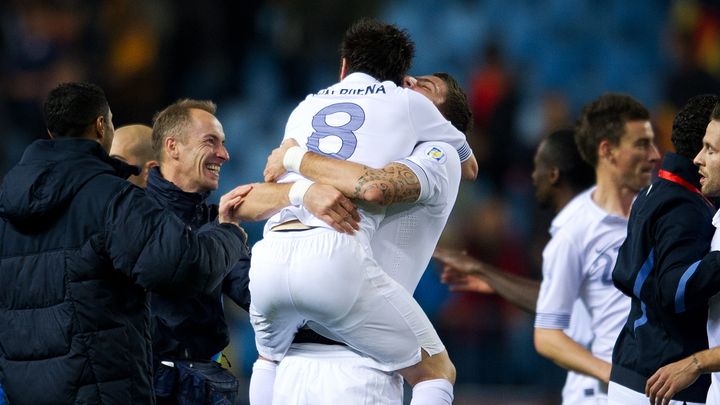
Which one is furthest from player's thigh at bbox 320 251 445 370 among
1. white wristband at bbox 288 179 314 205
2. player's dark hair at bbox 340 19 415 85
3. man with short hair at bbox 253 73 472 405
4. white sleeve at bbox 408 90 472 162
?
player's dark hair at bbox 340 19 415 85

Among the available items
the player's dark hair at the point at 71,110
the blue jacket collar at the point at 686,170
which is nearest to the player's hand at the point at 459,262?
the blue jacket collar at the point at 686,170

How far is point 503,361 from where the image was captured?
8.88 metres

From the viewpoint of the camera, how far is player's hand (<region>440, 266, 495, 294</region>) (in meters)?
6.53

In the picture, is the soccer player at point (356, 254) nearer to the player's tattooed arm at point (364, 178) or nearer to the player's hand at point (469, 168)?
the player's tattooed arm at point (364, 178)

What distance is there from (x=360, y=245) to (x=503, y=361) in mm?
5167

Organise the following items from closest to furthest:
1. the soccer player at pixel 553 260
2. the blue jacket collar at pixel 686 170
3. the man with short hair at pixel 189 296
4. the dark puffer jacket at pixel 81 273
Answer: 1. the dark puffer jacket at pixel 81 273
2. the blue jacket collar at pixel 686 170
3. the man with short hair at pixel 189 296
4. the soccer player at pixel 553 260

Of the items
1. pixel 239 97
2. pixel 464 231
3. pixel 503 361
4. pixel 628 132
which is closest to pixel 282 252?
pixel 628 132

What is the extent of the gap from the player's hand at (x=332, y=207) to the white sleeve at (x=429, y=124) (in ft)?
1.45

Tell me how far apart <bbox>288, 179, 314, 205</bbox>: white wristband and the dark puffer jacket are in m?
0.39

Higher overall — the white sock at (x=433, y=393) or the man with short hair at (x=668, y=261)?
the man with short hair at (x=668, y=261)

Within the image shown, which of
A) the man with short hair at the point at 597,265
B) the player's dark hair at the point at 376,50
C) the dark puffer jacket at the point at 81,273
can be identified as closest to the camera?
the dark puffer jacket at the point at 81,273

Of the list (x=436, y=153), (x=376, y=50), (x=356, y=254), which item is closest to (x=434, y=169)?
(x=436, y=153)

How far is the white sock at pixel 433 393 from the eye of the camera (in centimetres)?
401

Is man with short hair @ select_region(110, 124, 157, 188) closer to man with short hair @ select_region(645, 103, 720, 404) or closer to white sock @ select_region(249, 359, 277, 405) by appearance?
white sock @ select_region(249, 359, 277, 405)
